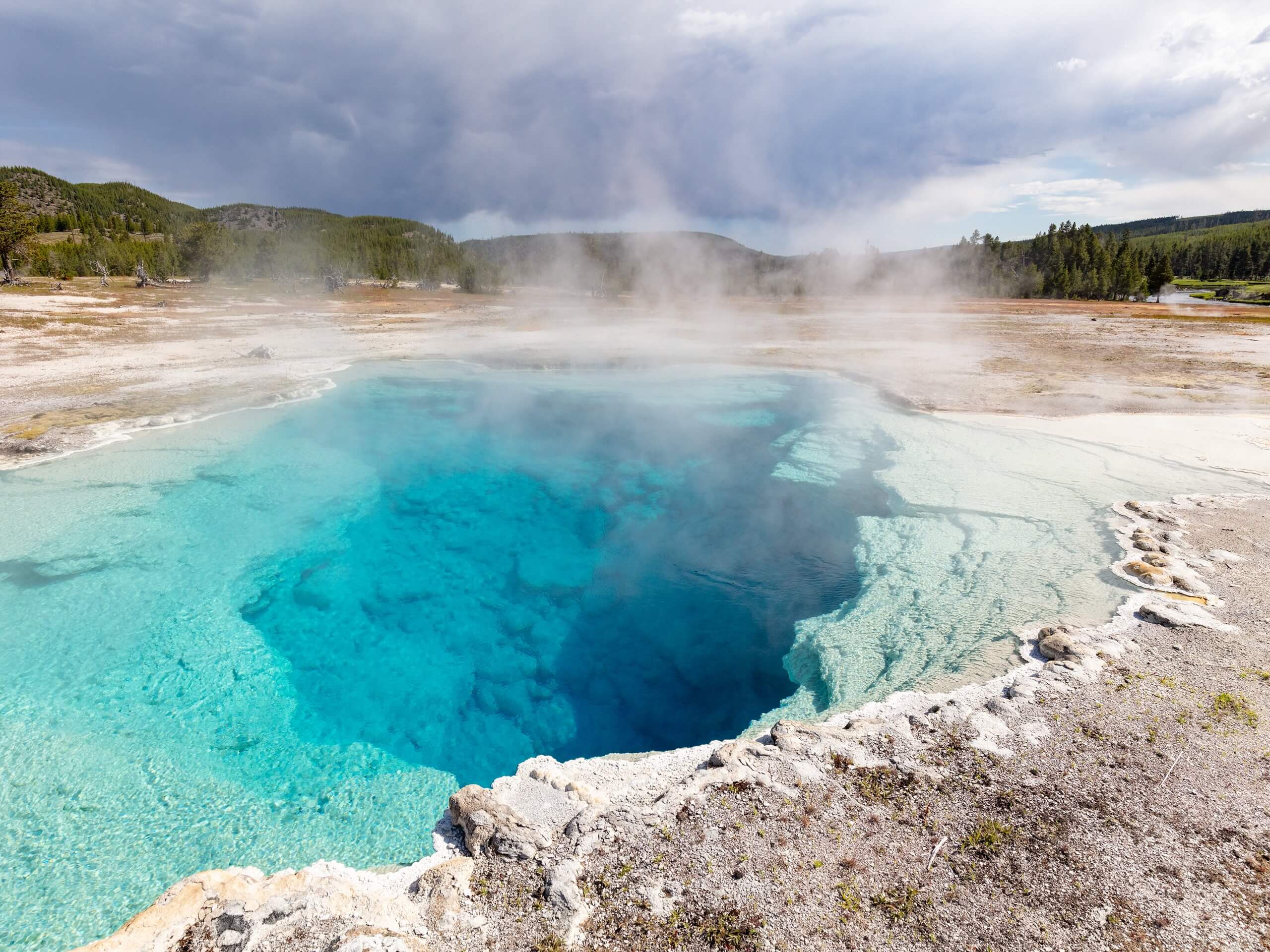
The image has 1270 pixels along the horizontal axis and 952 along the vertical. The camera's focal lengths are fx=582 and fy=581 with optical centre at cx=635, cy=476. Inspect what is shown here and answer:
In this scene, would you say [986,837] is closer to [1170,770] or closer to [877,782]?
[877,782]

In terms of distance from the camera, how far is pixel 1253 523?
19.8 feet

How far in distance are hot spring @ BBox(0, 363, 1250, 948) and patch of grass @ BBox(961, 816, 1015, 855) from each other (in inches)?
51.9

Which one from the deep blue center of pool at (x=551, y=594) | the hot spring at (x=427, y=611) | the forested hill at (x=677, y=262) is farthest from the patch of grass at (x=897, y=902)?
the forested hill at (x=677, y=262)

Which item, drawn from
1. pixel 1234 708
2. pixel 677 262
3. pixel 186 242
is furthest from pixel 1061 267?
pixel 186 242

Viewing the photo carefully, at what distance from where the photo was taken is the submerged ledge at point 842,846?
235 cm

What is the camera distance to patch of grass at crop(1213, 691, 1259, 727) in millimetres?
3424

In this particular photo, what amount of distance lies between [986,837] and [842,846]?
69cm

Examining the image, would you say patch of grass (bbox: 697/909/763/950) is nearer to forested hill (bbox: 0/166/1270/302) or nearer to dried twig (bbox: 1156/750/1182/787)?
dried twig (bbox: 1156/750/1182/787)

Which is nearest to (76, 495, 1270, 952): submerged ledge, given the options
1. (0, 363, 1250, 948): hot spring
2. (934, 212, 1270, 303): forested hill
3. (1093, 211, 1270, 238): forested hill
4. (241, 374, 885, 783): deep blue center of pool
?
(0, 363, 1250, 948): hot spring

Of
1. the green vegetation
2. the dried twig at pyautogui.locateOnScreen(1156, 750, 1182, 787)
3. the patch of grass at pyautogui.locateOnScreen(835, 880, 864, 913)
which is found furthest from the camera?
the green vegetation

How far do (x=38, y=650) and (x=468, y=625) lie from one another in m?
3.50

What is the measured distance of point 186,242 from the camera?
1817 inches

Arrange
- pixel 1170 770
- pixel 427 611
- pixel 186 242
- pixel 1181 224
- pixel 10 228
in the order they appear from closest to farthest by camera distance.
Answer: pixel 1170 770 → pixel 427 611 → pixel 10 228 → pixel 186 242 → pixel 1181 224

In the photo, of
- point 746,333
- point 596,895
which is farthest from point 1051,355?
point 596,895
